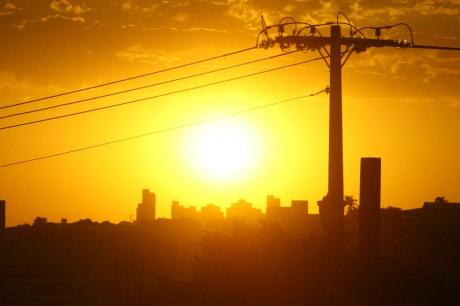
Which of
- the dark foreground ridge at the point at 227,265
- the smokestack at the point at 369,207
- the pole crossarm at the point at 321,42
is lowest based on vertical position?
the dark foreground ridge at the point at 227,265

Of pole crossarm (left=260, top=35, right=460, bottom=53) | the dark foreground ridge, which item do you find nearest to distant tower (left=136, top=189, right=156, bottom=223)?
the dark foreground ridge

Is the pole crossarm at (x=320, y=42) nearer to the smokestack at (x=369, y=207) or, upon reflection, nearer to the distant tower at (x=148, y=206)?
the smokestack at (x=369, y=207)

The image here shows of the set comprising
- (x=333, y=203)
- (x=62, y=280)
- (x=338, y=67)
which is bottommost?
(x=62, y=280)

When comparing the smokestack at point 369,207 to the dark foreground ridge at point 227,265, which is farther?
the dark foreground ridge at point 227,265

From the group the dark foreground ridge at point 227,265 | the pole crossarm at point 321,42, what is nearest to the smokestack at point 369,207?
the dark foreground ridge at point 227,265

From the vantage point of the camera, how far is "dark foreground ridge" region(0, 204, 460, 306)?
36.2 meters

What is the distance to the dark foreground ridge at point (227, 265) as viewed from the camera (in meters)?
36.2

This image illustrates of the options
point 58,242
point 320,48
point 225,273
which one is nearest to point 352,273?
point 225,273

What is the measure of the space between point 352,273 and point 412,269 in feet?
9.30

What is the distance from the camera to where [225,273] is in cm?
3944

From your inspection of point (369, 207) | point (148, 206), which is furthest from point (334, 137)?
point (148, 206)

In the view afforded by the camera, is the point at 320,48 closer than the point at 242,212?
Yes

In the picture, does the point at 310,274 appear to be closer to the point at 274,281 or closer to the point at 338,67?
the point at 274,281

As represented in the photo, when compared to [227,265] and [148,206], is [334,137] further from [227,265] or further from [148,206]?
[148,206]
